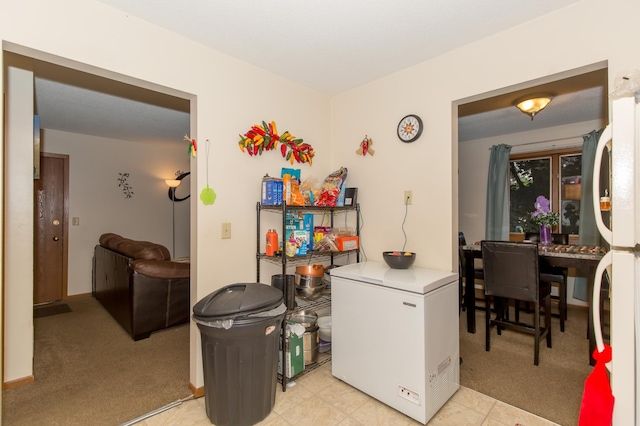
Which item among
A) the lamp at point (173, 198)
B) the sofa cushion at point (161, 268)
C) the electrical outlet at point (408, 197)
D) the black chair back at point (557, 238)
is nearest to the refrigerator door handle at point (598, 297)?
the electrical outlet at point (408, 197)

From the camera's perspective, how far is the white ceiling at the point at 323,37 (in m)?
1.77

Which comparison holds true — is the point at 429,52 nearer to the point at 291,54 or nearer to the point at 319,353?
the point at 291,54

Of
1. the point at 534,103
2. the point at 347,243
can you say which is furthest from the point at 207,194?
the point at 534,103

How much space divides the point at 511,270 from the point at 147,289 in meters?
3.33

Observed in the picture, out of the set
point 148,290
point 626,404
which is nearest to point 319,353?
point 148,290

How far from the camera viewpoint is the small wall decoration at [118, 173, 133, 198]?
5.00 meters

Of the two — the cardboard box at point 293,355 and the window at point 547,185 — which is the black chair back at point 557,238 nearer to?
the window at point 547,185

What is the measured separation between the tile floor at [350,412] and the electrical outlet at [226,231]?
109 centimetres

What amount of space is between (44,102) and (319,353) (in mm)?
3792

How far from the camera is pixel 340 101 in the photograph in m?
3.04

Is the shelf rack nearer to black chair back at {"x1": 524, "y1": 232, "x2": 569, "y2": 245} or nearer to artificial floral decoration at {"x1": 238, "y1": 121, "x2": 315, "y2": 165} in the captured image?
artificial floral decoration at {"x1": 238, "y1": 121, "x2": 315, "y2": 165}

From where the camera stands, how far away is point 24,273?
2270 mm

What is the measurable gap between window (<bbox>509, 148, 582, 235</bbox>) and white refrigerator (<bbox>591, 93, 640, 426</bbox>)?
3.73 m

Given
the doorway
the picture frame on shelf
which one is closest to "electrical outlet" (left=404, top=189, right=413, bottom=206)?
the doorway
